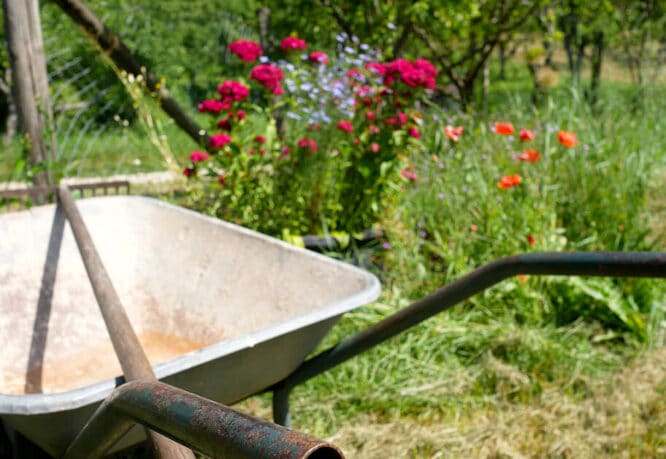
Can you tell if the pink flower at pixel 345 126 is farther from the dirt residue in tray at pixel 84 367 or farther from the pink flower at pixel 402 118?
the dirt residue in tray at pixel 84 367

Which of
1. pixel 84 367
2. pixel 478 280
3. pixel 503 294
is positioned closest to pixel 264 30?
pixel 503 294

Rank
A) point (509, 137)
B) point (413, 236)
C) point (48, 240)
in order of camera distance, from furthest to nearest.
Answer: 1. point (509, 137)
2. point (413, 236)
3. point (48, 240)

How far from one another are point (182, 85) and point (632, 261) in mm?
8440

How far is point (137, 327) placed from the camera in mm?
2152

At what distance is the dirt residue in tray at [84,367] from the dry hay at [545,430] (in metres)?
0.56

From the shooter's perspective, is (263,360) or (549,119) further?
(549,119)

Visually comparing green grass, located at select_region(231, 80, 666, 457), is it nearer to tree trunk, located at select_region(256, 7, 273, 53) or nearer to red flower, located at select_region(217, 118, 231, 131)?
red flower, located at select_region(217, 118, 231, 131)

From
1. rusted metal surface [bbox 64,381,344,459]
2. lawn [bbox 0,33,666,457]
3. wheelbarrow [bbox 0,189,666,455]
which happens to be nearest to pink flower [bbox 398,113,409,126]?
lawn [bbox 0,33,666,457]

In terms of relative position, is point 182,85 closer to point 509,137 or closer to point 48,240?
point 509,137

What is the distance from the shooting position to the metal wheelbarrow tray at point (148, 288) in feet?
5.73

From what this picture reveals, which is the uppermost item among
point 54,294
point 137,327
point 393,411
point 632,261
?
point 632,261

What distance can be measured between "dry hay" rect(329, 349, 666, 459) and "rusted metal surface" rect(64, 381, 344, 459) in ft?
4.36

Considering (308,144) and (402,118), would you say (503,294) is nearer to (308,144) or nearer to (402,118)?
(402,118)

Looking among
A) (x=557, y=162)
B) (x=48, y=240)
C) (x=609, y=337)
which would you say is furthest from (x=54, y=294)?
(x=557, y=162)
